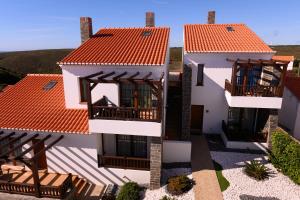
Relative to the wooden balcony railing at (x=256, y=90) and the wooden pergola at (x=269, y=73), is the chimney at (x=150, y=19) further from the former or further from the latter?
the wooden balcony railing at (x=256, y=90)

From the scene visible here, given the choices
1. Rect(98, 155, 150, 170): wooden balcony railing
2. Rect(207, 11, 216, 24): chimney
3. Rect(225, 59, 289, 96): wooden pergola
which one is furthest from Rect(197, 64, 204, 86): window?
Rect(98, 155, 150, 170): wooden balcony railing

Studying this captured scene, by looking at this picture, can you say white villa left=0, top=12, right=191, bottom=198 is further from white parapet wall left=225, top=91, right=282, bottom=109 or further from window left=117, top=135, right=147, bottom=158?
white parapet wall left=225, top=91, right=282, bottom=109

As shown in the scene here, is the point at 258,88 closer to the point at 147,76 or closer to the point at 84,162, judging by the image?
the point at 147,76

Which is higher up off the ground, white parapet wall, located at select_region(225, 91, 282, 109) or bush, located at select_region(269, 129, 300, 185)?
white parapet wall, located at select_region(225, 91, 282, 109)

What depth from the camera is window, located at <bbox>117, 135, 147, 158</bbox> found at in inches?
658

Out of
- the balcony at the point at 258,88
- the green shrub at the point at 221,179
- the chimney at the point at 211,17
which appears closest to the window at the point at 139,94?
the balcony at the point at 258,88

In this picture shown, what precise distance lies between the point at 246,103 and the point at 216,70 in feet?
13.9

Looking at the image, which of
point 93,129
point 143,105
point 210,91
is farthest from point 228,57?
point 93,129

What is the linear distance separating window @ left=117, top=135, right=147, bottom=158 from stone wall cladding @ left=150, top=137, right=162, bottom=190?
1843mm

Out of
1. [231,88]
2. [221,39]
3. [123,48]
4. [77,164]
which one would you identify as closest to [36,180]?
[77,164]

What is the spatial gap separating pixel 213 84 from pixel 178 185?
1030 cm

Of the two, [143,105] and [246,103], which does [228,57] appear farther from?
[143,105]

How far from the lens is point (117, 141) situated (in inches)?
671

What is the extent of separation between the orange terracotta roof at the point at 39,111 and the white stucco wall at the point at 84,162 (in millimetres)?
697
